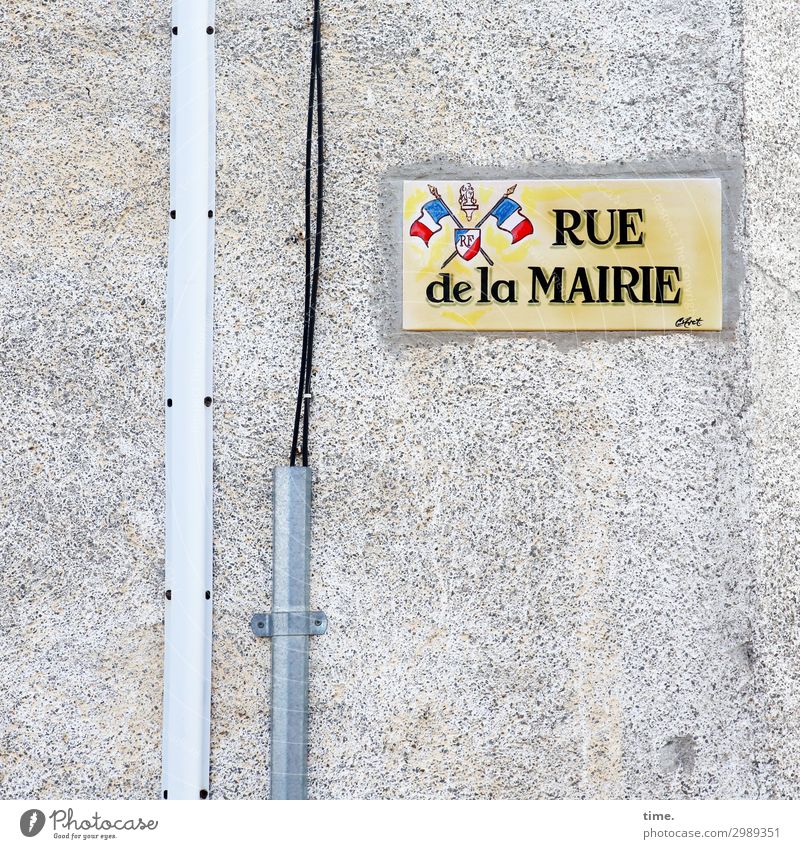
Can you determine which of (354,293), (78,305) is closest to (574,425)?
(354,293)

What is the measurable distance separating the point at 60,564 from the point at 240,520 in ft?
1.60

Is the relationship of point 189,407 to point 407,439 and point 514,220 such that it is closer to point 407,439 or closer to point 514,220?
point 407,439

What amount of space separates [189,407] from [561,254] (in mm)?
1077

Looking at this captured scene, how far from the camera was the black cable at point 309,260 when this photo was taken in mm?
2590

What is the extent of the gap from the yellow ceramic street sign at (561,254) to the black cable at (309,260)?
0.78ft

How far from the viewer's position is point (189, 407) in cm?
260

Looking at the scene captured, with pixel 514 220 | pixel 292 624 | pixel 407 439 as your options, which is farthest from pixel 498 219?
pixel 292 624

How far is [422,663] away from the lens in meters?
2.53

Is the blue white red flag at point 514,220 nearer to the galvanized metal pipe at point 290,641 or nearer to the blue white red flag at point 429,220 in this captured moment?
the blue white red flag at point 429,220
